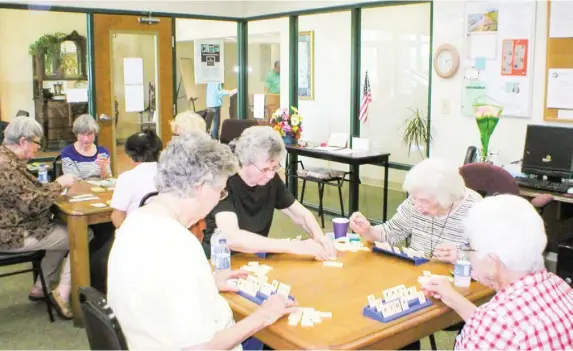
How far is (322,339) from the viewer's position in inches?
75.1

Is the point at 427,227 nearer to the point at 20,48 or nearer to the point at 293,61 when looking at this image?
the point at 293,61

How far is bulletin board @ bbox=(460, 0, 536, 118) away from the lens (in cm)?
484

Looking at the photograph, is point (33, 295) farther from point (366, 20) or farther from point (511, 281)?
point (366, 20)

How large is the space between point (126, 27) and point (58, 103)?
1.08m

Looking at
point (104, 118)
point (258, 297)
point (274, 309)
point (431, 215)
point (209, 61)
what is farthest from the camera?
point (209, 61)

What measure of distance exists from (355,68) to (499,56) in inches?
68.0

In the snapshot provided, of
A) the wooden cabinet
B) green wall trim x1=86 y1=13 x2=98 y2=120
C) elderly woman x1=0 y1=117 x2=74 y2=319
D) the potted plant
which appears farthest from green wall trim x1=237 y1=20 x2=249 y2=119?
elderly woman x1=0 y1=117 x2=74 y2=319

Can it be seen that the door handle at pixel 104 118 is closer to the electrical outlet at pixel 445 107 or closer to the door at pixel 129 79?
the door at pixel 129 79

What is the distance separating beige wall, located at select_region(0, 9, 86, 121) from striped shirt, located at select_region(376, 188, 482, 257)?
182 inches

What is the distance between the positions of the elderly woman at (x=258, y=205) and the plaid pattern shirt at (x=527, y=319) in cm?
106

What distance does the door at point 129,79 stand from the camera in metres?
6.65

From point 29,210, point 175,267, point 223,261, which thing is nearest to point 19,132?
point 29,210

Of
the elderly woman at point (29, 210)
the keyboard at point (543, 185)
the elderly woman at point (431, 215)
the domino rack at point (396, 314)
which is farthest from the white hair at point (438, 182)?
the elderly woman at point (29, 210)

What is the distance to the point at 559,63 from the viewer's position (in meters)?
4.67
